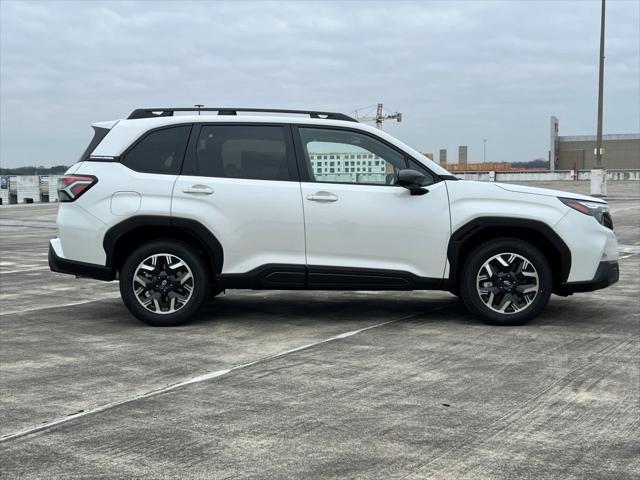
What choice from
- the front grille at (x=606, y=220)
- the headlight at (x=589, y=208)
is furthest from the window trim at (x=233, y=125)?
the front grille at (x=606, y=220)

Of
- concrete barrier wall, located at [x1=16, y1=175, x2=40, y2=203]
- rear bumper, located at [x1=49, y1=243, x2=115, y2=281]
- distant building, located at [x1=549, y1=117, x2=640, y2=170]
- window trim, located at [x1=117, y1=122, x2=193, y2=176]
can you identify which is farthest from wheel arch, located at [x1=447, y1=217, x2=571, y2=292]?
distant building, located at [x1=549, y1=117, x2=640, y2=170]

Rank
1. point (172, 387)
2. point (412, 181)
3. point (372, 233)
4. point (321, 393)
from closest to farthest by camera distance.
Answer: point (321, 393)
point (172, 387)
point (412, 181)
point (372, 233)

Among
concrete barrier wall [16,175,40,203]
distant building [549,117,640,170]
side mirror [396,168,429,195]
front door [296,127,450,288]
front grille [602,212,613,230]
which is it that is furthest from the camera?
distant building [549,117,640,170]

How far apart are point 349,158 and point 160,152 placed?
68.5 inches

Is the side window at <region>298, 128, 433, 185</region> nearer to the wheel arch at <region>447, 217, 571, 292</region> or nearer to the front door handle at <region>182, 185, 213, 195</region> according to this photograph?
the wheel arch at <region>447, 217, 571, 292</region>

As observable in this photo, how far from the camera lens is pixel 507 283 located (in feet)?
22.1

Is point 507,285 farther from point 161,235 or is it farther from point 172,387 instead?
point 172,387

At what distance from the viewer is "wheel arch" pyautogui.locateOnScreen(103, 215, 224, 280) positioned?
6664 mm

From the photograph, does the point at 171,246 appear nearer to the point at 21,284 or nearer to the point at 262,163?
the point at 262,163

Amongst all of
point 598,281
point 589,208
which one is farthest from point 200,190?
point 598,281

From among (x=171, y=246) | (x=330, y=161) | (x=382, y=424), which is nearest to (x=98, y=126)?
(x=171, y=246)

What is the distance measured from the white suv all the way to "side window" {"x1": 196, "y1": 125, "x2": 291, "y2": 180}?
0.04ft

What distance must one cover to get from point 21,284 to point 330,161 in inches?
204

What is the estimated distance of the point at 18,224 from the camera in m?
23.6
